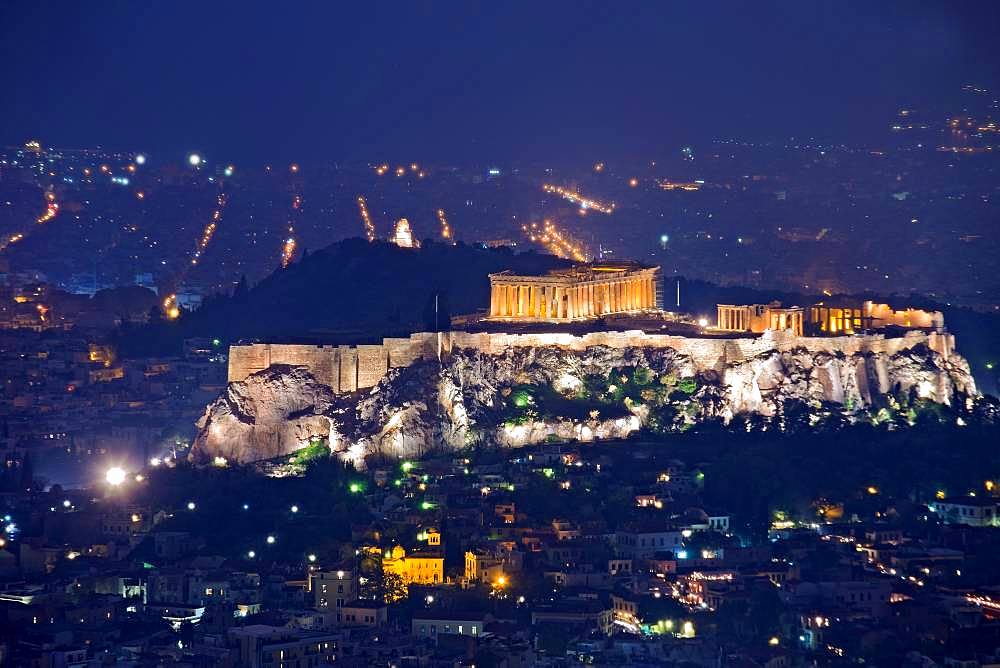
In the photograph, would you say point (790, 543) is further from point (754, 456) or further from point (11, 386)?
point (11, 386)

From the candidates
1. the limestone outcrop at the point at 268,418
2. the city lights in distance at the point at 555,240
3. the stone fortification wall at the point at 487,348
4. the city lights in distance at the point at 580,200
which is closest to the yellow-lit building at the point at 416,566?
the limestone outcrop at the point at 268,418

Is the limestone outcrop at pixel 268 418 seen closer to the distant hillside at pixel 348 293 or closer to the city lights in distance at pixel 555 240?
the distant hillside at pixel 348 293

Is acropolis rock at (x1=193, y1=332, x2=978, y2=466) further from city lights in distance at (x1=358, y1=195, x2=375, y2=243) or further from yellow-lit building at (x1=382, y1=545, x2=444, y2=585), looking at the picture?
city lights in distance at (x1=358, y1=195, x2=375, y2=243)

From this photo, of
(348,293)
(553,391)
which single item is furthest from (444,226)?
(553,391)

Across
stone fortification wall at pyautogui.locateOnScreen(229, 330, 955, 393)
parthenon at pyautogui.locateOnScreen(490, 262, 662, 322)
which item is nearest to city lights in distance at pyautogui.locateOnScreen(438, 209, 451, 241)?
parthenon at pyautogui.locateOnScreen(490, 262, 662, 322)

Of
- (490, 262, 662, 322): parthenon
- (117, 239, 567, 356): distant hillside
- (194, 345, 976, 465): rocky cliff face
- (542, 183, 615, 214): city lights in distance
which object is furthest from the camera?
(542, 183, 615, 214): city lights in distance

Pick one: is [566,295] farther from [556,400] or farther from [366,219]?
[366,219]
